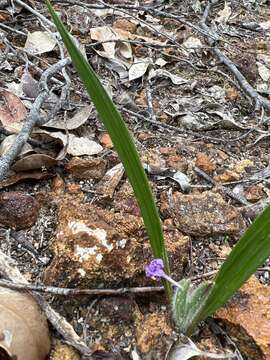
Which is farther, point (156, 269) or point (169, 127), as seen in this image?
point (169, 127)

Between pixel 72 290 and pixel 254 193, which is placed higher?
pixel 72 290

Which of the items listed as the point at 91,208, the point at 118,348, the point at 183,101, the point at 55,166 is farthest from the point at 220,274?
the point at 183,101

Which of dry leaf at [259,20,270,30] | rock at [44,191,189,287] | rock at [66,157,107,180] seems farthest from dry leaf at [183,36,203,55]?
rock at [44,191,189,287]

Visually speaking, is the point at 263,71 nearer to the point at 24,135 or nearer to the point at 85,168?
the point at 85,168

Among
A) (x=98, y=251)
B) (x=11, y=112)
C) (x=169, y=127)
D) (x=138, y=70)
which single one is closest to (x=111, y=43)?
(x=138, y=70)

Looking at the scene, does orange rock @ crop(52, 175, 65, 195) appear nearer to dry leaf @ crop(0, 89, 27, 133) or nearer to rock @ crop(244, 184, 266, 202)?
dry leaf @ crop(0, 89, 27, 133)

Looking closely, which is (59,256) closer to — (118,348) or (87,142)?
(118,348)

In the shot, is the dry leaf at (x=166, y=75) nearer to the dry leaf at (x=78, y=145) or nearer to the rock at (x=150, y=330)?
the dry leaf at (x=78, y=145)
